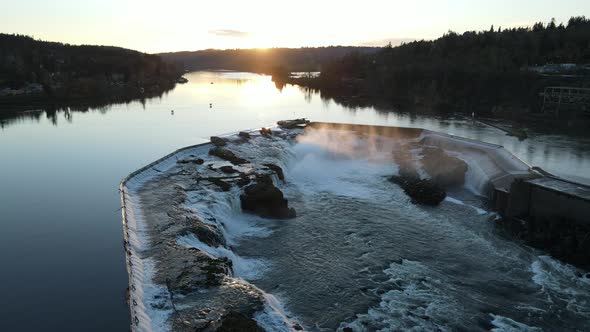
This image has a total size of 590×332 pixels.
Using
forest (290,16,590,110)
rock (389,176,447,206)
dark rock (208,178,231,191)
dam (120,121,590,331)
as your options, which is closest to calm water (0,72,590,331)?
dam (120,121,590,331)

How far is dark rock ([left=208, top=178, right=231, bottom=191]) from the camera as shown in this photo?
60.7ft

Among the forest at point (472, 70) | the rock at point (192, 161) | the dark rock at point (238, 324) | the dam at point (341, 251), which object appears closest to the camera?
the dark rock at point (238, 324)

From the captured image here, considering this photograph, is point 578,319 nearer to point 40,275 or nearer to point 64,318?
point 64,318

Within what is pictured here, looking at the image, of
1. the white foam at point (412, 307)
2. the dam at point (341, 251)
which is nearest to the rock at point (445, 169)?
the dam at point (341, 251)

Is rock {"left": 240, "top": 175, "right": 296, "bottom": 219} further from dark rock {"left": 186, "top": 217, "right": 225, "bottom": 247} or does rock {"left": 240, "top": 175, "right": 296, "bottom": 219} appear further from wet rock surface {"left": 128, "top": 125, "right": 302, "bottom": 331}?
dark rock {"left": 186, "top": 217, "right": 225, "bottom": 247}

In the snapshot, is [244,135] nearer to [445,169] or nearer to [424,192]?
[445,169]

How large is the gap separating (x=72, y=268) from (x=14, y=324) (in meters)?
2.83

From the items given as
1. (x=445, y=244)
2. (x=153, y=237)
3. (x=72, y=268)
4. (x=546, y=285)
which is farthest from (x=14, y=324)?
(x=546, y=285)

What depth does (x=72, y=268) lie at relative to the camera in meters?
12.9

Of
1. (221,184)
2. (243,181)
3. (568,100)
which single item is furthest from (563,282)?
(568,100)

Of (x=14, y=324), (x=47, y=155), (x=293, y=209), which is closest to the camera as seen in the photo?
(x=14, y=324)

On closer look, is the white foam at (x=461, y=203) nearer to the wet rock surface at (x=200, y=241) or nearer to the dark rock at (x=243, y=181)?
the wet rock surface at (x=200, y=241)

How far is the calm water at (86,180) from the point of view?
36.4 feet

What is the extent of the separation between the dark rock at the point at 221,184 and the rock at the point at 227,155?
3.95 metres
